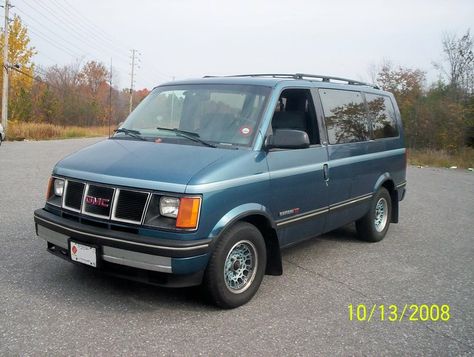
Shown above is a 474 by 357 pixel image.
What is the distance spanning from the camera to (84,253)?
368 cm

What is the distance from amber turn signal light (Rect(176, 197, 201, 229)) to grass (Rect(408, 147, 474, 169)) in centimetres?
1895

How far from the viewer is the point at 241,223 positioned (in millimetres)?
3869

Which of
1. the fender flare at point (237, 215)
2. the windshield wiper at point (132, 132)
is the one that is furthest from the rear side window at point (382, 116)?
the windshield wiper at point (132, 132)

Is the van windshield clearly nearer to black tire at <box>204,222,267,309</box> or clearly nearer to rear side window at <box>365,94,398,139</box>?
black tire at <box>204,222,267,309</box>

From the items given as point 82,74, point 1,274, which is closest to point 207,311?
point 1,274

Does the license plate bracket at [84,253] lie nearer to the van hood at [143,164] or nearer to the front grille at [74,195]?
the front grille at [74,195]

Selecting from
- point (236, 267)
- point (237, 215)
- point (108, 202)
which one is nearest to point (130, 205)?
point (108, 202)

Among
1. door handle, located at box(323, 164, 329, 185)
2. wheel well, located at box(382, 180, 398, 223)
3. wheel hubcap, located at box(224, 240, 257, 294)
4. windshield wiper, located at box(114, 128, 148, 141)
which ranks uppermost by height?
windshield wiper, located at box(114, 128, 148, 141)

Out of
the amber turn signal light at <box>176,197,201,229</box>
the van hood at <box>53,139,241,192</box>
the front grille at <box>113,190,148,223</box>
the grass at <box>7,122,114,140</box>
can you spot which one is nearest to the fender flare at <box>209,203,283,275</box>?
the amber turn signal light at <box>176,197,201,229</box>

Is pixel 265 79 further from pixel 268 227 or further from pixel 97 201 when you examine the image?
pixel 97 201

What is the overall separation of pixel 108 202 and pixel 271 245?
5.36 feet

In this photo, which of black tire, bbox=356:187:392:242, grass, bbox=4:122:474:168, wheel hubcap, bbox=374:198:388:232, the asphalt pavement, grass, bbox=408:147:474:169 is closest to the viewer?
the asphalt pavement

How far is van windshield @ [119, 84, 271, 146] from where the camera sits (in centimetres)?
419

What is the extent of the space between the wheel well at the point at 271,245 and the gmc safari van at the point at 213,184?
1 centimetres
